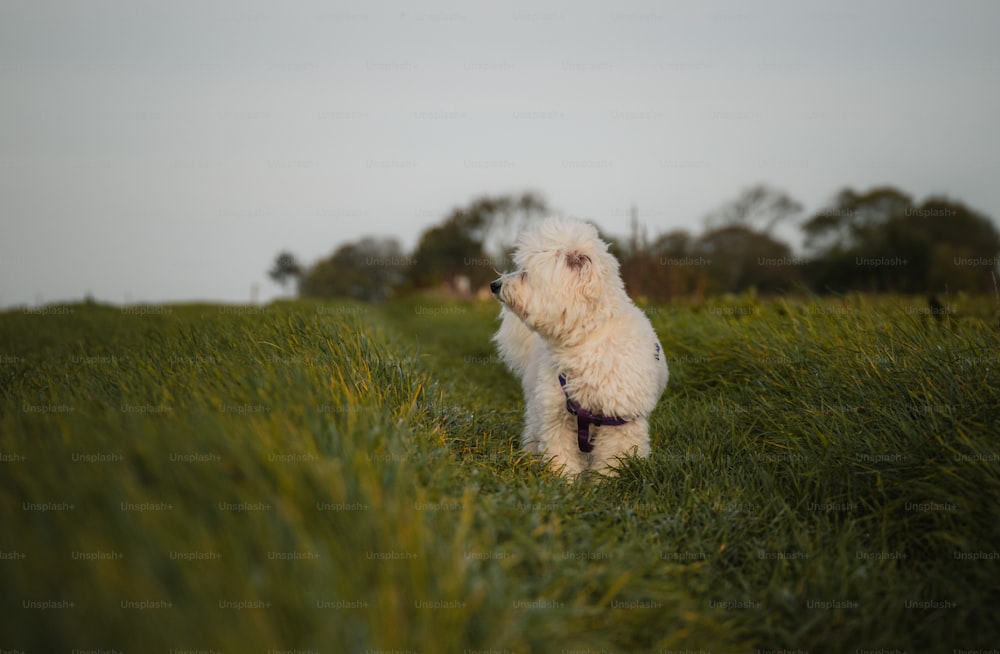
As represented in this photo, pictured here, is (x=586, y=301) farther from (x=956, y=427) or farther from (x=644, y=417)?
(x=956, y=427)

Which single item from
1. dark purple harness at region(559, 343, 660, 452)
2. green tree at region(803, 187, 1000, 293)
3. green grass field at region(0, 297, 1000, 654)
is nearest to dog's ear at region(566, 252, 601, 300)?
dark purple harness at region(559, 343, 660, 452)

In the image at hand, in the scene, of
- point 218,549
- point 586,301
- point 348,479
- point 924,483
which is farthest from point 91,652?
point 924,483

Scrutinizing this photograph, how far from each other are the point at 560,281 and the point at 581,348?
56 cm

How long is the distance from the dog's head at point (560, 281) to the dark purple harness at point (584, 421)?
50 cm

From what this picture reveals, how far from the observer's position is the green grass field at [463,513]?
67.0 inches

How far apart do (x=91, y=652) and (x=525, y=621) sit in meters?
1.31

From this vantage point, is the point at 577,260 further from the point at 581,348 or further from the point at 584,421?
the point at 584,421

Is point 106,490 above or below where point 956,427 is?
above

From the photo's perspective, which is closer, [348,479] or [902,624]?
[348,479]

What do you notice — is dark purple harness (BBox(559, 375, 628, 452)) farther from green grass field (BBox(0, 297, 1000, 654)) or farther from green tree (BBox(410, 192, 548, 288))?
green tree (BBox(410, 192, 548, 288))

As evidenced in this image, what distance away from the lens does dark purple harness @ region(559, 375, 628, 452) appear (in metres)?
4.23

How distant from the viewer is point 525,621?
2.01 metres

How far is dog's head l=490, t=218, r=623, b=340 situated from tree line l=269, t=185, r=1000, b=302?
21.0 meters

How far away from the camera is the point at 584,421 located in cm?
426
